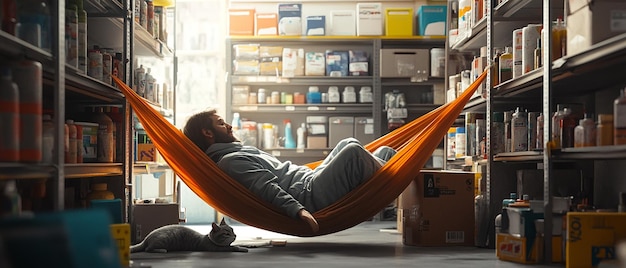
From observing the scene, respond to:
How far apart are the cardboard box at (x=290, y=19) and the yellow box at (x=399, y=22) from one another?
0.88 meters

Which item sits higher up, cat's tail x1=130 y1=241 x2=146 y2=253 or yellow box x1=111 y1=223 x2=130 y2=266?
yellow box x1=111 y1=223 x2=130 y2=266

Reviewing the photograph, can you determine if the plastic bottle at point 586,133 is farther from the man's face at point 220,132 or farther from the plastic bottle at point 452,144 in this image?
the plastic bottle at point 452,144

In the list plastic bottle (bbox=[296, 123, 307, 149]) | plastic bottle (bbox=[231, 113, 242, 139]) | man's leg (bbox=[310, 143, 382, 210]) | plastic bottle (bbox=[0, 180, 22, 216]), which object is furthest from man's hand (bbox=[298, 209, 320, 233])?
plastic bottle (bbox=[296, 123, 307, 149])

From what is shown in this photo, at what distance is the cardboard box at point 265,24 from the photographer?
7.39 meters

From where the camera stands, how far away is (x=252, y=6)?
771 centimetres

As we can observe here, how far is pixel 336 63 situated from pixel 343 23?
1.34 feet

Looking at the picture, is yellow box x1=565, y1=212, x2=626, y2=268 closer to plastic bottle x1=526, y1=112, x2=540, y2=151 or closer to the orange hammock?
plastic bottle x1=526, y1=112, x2=540, y2=151

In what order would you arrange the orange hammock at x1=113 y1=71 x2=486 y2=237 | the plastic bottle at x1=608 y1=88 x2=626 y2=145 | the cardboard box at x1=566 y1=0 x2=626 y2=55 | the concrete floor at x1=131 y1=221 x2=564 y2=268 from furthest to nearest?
the orange hammock at x1=113 y1=71 x2=486 y2=237, the concrete floor at x1=131 y1=221 x2=564 y2=268, the cardboard box at x1=566 y1=0 x2=626 y2=55, the plastic bottle at x1=608 y1=88 x2=626 y2=145

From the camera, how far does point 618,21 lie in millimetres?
3158

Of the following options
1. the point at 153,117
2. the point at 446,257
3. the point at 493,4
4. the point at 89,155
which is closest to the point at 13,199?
the point at 89,155

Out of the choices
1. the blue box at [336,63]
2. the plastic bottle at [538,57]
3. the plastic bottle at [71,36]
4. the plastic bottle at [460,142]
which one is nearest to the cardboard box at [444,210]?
the plastic bottle at [538,57]

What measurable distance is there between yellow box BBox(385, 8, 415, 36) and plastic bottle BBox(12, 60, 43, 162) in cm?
502

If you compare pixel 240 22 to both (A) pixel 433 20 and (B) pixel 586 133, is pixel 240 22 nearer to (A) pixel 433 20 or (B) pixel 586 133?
(A) pixel 433 20

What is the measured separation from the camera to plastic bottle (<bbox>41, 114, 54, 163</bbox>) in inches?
121
